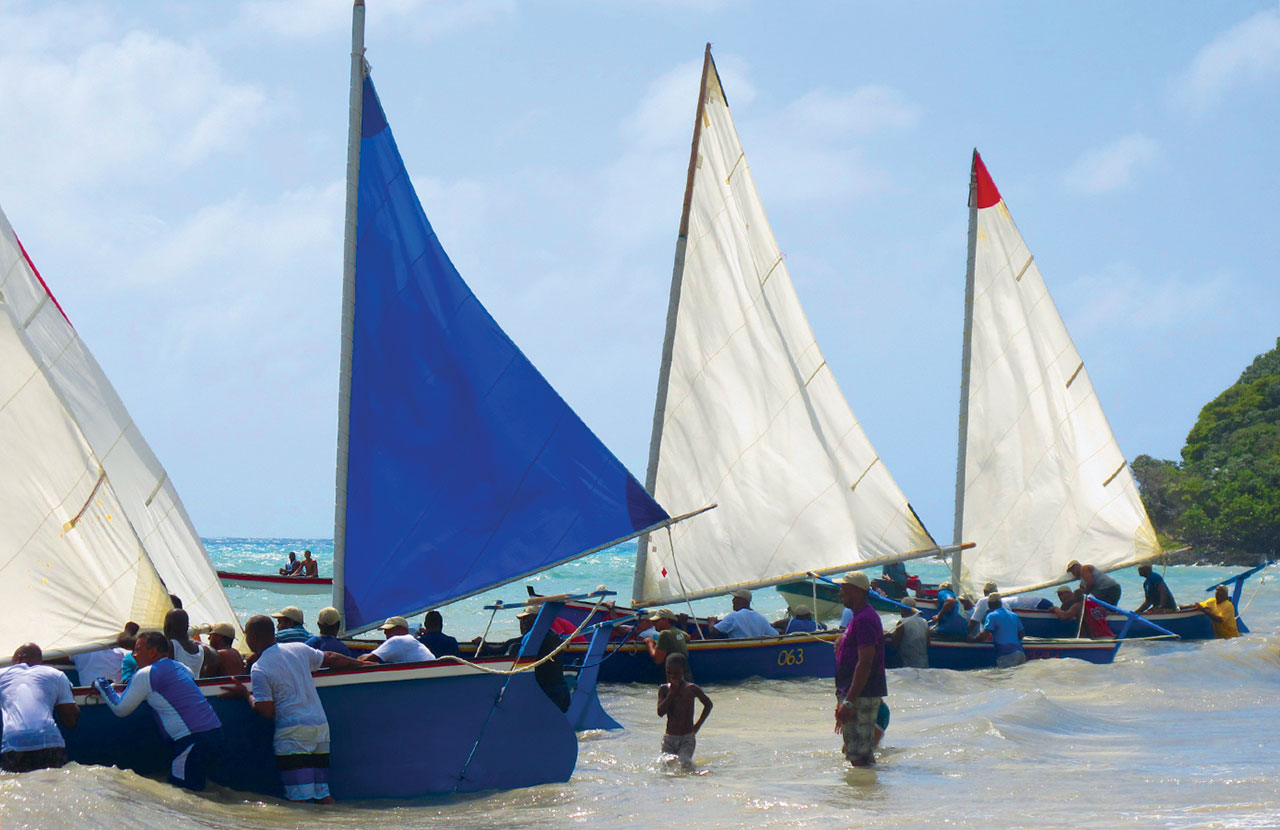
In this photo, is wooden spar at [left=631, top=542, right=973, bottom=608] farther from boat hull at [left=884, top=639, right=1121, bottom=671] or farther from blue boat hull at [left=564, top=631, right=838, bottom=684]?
boat hull at [left=884, top=639, right=1121, bottom=671]

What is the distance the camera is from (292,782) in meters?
9.71

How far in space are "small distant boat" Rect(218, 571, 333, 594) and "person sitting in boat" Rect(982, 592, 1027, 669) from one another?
87.6 feet

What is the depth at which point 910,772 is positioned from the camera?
38.6ft

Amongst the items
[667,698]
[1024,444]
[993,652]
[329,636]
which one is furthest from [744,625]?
[1024,444]

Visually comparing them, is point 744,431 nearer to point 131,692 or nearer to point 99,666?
point 99,666

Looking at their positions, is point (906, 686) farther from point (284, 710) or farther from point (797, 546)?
point (284, 710)

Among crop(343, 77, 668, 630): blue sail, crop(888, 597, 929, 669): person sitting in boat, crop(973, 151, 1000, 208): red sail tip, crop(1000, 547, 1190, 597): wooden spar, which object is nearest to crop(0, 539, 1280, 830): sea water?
crop(888, 597, 929, 669): person sitting in boat

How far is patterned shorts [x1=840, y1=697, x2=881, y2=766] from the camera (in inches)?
437

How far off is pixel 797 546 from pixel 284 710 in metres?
12.4

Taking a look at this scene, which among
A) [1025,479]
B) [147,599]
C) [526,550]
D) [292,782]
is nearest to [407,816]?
[292,782]

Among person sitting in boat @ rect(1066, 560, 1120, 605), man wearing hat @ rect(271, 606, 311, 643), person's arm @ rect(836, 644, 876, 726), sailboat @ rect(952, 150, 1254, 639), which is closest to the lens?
person's arm @ rect(836, 644, 876, 726)

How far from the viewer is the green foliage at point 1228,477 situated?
63625 mm

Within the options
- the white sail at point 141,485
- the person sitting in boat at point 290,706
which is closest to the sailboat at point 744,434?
the white sail at point 141,485

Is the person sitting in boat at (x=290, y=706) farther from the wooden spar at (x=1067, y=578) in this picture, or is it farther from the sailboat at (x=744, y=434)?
the wooden spar at (x=1067, y=578)
